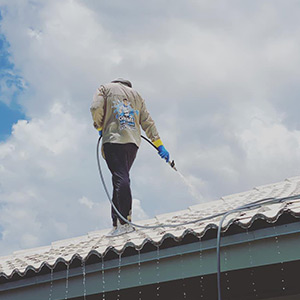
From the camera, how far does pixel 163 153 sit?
5672mm

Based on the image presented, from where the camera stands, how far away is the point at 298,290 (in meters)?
3.55

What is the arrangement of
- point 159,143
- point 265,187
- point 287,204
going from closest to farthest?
point 287,204, point 159,143, point 265,187

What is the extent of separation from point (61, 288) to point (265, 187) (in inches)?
151

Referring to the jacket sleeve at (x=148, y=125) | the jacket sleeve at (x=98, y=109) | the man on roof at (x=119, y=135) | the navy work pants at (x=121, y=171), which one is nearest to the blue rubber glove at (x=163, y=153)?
the man on roof at (x=119, y=135)

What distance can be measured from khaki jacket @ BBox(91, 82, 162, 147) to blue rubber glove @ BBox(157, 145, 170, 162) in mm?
64

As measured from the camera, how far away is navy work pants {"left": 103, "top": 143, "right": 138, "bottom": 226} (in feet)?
16.8

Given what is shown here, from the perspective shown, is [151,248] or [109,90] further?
[109,90]

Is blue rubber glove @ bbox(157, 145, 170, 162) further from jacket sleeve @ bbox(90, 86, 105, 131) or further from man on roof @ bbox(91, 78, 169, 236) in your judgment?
jacket sleeve @ bbox(90, 86, 105, 131)

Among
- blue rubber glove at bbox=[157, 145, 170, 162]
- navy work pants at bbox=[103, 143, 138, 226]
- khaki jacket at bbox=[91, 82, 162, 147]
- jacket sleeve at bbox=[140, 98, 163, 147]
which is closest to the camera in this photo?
navy work pants at bbox=[103, 143, 138, 226]

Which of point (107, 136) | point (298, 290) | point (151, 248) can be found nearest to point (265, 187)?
point (107, 136)

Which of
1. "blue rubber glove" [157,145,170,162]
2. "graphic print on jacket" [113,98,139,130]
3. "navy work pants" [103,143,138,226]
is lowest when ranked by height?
"navy work pants" [103,143,138,226]

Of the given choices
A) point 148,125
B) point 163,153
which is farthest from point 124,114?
point 163,153

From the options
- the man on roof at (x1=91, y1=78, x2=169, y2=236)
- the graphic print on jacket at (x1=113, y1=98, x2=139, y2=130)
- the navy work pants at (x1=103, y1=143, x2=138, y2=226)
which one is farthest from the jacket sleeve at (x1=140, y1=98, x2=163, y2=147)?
the navy work pants at (x1=103, y1=143, x2=138, y2=226)

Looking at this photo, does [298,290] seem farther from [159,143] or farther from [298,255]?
[159,143]
